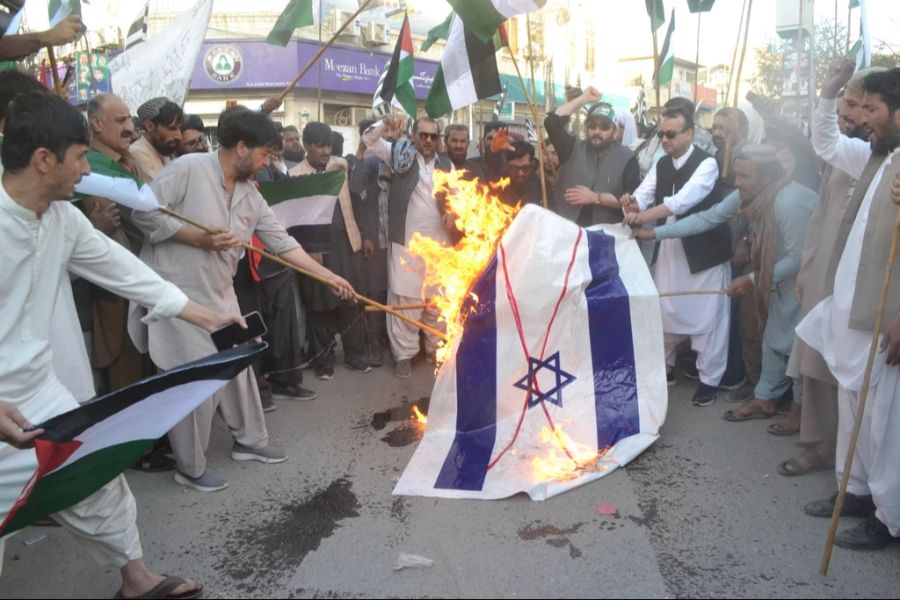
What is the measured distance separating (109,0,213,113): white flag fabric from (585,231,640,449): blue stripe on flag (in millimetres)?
3256

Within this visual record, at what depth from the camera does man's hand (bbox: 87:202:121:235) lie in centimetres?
410

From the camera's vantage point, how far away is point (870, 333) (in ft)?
11.2

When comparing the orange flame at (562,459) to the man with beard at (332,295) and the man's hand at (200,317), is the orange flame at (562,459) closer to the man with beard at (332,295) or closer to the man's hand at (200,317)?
the man's hand at (200,317)

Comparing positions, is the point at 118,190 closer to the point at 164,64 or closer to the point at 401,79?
the point at 164,64

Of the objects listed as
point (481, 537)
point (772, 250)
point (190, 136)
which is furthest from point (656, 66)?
point (481, 537)

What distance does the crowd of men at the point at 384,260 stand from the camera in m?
2.70

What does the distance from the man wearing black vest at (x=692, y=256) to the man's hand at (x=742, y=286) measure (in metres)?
0.19

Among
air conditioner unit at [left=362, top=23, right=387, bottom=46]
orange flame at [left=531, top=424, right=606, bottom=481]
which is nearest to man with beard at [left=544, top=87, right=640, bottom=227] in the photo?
orange flame at [left=531, top=424, right=606, bottom=481]

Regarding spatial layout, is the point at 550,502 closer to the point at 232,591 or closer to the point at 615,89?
the point at 232,591

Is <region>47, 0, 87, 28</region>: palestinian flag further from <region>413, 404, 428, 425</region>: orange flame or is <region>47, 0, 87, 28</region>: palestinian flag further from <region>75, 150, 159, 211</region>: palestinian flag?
<region>413, 404, 428, 425</region>: orange flame

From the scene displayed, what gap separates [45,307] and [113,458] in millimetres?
634

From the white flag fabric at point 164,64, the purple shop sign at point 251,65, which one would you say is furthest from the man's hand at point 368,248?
the purple shop sign at point 251,65

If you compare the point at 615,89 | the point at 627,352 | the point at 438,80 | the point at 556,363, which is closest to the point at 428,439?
the point at 556,363

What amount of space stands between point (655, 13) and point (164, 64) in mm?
4606
